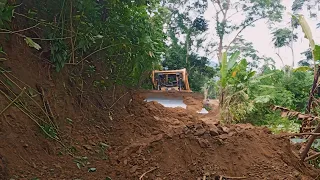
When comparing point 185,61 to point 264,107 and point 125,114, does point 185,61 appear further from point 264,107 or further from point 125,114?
point 125,114

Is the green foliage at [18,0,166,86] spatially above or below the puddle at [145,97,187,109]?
above

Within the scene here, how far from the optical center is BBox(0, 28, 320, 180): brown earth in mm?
2447

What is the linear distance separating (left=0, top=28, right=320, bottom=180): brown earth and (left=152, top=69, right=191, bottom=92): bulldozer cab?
23.3 ft

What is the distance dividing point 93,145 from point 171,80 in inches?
342

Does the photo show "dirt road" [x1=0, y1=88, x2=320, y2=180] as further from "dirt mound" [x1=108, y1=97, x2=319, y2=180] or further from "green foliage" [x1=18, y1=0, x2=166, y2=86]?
"green foliage" [x1=18, y1=0, x2=166, y2=86]

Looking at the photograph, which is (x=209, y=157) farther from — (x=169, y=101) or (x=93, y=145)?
(x=169, y=101)

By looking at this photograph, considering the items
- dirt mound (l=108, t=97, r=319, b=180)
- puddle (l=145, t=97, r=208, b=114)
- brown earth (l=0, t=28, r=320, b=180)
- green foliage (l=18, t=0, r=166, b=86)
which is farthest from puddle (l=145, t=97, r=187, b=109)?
dirt mound (l=108, t=97, r=319, b=180)

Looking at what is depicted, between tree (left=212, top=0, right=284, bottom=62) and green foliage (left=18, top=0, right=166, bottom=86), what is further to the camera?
tree (left=212, top=0, right=284, bottom=62)

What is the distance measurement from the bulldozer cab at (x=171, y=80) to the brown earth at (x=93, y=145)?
7107 millimetres

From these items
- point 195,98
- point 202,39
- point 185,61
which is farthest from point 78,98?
point 202,39

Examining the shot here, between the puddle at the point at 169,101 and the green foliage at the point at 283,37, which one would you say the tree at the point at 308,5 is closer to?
the green foliage at the point at 283,37

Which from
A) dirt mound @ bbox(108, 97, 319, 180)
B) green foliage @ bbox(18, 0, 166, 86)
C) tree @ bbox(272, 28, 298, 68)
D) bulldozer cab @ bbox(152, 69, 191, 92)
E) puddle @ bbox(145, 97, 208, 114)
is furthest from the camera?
tree @ bbox(272, 28, 298, 68)

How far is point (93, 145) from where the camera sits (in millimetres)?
3266

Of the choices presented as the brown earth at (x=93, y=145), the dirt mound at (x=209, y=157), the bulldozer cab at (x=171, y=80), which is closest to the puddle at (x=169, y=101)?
the bulldozer cab at (x=171, y=80)
